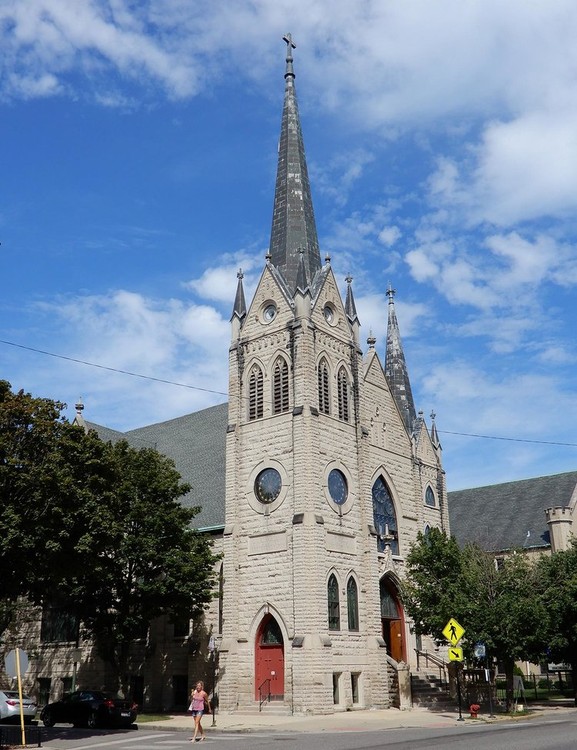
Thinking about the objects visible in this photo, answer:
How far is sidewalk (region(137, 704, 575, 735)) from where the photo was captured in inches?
1050

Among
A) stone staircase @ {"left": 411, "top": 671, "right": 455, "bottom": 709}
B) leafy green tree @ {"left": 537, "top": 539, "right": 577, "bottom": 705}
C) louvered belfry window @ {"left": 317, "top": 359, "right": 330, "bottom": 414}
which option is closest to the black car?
stone staircase @ {"left": 411, "top": 671, "right": 455, "bottom": 709}

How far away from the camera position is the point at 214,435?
4534 centimetres

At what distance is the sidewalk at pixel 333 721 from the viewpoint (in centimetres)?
2667

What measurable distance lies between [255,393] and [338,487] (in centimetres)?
593

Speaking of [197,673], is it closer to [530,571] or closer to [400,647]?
[400,647]

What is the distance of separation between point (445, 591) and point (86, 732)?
1541 centimetres

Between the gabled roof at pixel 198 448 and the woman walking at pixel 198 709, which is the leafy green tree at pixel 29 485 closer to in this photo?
the woman walking at pixel 198 709

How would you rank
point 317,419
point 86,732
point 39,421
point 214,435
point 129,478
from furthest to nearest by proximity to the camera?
point 214,435 → point 317,419 → point 129,478 → point 86,732 → point 39,421

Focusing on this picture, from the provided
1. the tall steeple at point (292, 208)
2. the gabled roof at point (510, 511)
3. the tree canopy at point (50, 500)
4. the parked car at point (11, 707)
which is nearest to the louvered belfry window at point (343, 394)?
the tall steeple at point (292, 208)

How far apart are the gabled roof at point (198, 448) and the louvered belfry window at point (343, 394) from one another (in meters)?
7.29

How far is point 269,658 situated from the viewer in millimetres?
33906

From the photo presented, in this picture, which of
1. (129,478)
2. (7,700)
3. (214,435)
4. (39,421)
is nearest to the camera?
(39,421)

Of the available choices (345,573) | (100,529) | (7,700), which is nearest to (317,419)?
(345,573)

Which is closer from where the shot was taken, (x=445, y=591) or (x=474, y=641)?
(x=474, y=641)
